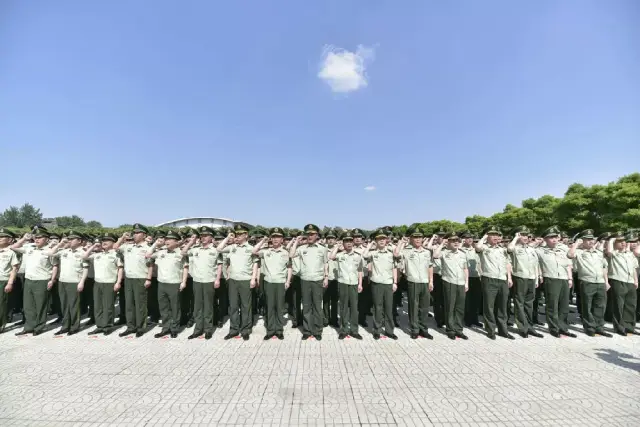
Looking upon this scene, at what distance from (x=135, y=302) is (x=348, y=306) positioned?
14.4 ft

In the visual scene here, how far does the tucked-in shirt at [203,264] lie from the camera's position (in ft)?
20.7

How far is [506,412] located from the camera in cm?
348

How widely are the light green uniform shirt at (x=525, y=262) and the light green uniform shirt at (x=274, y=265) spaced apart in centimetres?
486

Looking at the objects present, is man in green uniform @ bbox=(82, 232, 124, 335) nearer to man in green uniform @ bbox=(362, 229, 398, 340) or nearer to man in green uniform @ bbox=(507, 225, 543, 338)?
man in green uniform @ bbox=(362, 229, 398, 340)

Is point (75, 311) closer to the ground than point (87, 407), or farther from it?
farther from it

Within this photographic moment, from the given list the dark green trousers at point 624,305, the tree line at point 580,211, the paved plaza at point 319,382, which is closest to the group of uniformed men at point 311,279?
the dark green trousers at point 624,305

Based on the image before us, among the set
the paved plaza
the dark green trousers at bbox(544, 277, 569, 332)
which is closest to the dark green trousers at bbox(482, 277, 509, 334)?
the paved plaza

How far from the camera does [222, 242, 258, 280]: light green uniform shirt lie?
6207 millimetres

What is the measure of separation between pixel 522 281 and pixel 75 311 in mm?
9338

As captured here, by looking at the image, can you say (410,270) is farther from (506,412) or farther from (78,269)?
(78,269)

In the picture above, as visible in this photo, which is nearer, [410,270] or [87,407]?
[87,407]

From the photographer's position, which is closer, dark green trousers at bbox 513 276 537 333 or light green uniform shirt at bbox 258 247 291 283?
light green uniform shirt at bbox 258 247 291 283

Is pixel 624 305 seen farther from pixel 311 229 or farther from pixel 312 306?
pixel 311 229

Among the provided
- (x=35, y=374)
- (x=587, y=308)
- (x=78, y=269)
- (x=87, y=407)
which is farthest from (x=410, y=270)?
(x=78, y=269)
